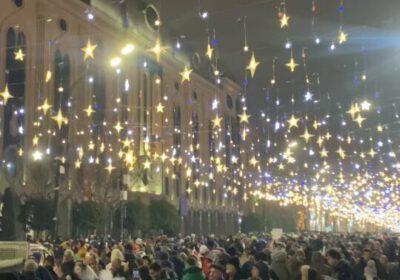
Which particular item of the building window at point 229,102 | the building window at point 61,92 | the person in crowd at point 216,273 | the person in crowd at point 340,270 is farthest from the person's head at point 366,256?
the building window at point 229,102

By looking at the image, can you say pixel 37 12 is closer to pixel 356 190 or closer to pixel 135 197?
pixel 135 197

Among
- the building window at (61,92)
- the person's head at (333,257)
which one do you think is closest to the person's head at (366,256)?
the person's head at (333,257)

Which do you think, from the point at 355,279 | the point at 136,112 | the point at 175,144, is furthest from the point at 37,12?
the point at 355,279

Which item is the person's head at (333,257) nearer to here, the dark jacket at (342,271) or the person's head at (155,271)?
the dark jacket at (342,271)

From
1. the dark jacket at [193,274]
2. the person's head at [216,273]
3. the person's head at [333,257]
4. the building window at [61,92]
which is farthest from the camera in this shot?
the building window at [61,92]

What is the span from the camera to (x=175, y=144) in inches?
2491

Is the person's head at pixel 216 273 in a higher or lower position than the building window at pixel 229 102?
lower

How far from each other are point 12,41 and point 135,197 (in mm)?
18488

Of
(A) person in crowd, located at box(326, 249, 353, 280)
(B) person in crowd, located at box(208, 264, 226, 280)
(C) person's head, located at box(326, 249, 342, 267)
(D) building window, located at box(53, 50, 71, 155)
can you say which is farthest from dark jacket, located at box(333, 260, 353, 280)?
(D) building window, located at box(53, 50, 71, 155)

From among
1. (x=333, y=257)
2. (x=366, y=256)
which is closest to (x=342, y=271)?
(x=333, y=257)

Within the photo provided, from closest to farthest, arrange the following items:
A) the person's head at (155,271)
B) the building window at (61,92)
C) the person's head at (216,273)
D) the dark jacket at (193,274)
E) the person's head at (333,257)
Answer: the person's head at (216,273), the dark jacket at (193,274), the person's head at (155,271), the person's head at (333,257), the building window at (61,92)

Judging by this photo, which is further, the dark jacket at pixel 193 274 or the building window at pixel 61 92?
the building window at pixel 61 92

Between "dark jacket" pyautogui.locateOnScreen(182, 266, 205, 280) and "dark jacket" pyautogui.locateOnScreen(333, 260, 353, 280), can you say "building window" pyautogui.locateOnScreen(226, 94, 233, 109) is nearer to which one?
"dark jacket" pyautogui.locateOnScreen(333, 260, 353, 280)

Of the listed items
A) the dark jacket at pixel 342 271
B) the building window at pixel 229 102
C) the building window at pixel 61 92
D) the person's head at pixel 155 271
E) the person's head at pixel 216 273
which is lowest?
the dark jacket at pixel 342 271
